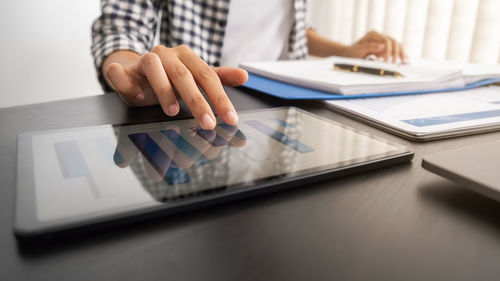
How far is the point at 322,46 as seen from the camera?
48.0 inches

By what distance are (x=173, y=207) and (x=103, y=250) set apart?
0.04m

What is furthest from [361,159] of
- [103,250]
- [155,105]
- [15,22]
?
[15,22]

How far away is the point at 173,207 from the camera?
0.69 ft

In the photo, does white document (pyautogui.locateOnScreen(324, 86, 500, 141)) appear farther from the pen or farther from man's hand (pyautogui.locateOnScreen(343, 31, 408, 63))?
man's hand (pyautogui.locateOnScreen(343, 31, 408, 63))

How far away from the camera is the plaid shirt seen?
74 cm

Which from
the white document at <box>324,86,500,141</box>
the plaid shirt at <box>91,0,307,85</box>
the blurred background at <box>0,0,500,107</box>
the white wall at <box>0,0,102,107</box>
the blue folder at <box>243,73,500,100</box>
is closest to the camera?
the white document at <box>324,86,500,141</box>

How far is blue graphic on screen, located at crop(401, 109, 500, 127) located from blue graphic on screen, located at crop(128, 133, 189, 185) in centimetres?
27

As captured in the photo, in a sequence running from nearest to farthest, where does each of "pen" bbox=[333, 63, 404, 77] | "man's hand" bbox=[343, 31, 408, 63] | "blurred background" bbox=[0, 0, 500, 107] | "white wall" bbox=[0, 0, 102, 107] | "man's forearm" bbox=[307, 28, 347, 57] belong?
"pen" bbox=[333, 63, 404, 77] → "man's hand" bbox=[343, 31, 408, 63] → "man's forearm" bbox=[307, 28, 347, 57] → "blurred background" bbox=[0, 0, 500, 107] → "white wall" bbox=[0, 0, 102, 107]

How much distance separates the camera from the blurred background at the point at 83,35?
1.23 meters

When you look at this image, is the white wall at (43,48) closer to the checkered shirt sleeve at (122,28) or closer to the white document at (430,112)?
the checkered shirt sleeve at (122,28)

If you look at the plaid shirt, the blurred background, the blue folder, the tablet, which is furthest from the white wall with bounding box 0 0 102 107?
the tablet

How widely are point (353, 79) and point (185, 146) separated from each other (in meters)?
0.36

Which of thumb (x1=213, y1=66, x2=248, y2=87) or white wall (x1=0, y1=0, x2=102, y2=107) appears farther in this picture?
white wall (x1=0, y1=0, x2=102, y2=107)

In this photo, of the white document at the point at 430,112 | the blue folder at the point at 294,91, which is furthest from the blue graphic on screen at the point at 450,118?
the blue folder at the point at 294,91
